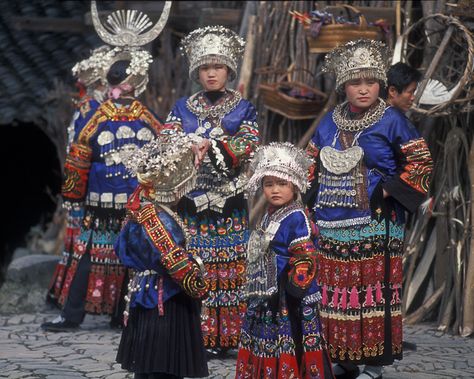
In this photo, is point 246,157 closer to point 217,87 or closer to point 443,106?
point 217,87

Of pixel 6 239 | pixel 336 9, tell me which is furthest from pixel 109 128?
pixel 6 239

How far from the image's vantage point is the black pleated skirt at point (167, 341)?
5.93 meters

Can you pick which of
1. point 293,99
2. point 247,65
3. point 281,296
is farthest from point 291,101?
point 281,296

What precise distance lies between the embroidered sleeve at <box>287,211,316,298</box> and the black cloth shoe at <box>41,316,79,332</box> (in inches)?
126

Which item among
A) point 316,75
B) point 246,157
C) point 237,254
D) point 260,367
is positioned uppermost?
point 316,75

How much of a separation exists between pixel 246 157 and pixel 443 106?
1.47 meters

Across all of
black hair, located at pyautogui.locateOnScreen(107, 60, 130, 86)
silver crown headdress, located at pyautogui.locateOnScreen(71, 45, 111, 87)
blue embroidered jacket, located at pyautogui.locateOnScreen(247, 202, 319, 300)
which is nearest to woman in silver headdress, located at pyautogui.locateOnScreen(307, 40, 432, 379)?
blue embroidered jacket, located at pyautogui.locateOnScreen(247, 202, 319, 300)

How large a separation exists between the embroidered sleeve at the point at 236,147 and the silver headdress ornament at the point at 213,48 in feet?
1.25

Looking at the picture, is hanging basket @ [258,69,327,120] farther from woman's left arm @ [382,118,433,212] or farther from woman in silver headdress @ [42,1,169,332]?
woman's left arm @ [382,118,433,212]

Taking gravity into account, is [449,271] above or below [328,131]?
below

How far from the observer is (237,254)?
7504 mm

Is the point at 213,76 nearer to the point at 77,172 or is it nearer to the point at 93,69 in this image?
the point at 77,172

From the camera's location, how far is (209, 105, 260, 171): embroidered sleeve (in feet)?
23.7

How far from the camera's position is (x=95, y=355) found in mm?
7738
